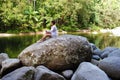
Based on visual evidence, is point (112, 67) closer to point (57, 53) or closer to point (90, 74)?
point (90, 74)

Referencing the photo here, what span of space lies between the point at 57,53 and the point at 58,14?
121ft

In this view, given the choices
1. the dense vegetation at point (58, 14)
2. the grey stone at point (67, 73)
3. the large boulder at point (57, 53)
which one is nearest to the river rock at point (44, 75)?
the grey stone at point (67, 73)

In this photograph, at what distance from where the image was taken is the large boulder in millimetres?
10187

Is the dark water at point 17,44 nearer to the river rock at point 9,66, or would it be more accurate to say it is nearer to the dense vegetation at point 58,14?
the river rock at point 9,66

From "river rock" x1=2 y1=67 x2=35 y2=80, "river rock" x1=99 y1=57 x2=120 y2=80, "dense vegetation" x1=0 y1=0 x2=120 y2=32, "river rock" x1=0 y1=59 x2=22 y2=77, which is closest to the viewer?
"river rock" x1=2 y1=67 x2=35 y2=80

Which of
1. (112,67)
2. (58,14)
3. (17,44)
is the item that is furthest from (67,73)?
(58,14)

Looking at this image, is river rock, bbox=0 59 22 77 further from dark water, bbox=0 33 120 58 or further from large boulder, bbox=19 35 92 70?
dark water, bbox=0 33 120 58

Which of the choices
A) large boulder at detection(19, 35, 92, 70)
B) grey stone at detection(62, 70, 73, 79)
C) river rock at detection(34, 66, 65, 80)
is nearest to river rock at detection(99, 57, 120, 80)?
grey stone at detection(62, 70, 73, 79)

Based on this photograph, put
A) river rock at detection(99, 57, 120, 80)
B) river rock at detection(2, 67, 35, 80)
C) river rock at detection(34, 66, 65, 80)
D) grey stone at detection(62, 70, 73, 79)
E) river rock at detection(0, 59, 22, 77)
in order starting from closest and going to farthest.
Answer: river rock at detection(2, 67, 35, 80)
river rock at detection(34, 66, 65, 80)
river rock at detection(99, 57, 120, 80)
grey stone at detection(62, 70, 73, 79)
river rock at detection(0, 59, 22, 77)

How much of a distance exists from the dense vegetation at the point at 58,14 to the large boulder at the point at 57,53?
98.3ft

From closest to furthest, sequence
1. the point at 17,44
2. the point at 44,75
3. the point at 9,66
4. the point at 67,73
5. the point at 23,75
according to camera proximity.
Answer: the point at 23,75 < the point at 44,75 < the point at 67,73 < the point at 9,66 < the point at 17,44

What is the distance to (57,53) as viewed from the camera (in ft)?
33.4

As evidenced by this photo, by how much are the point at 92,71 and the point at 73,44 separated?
7.62ft

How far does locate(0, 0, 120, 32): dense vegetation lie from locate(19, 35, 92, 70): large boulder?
30.0 m
